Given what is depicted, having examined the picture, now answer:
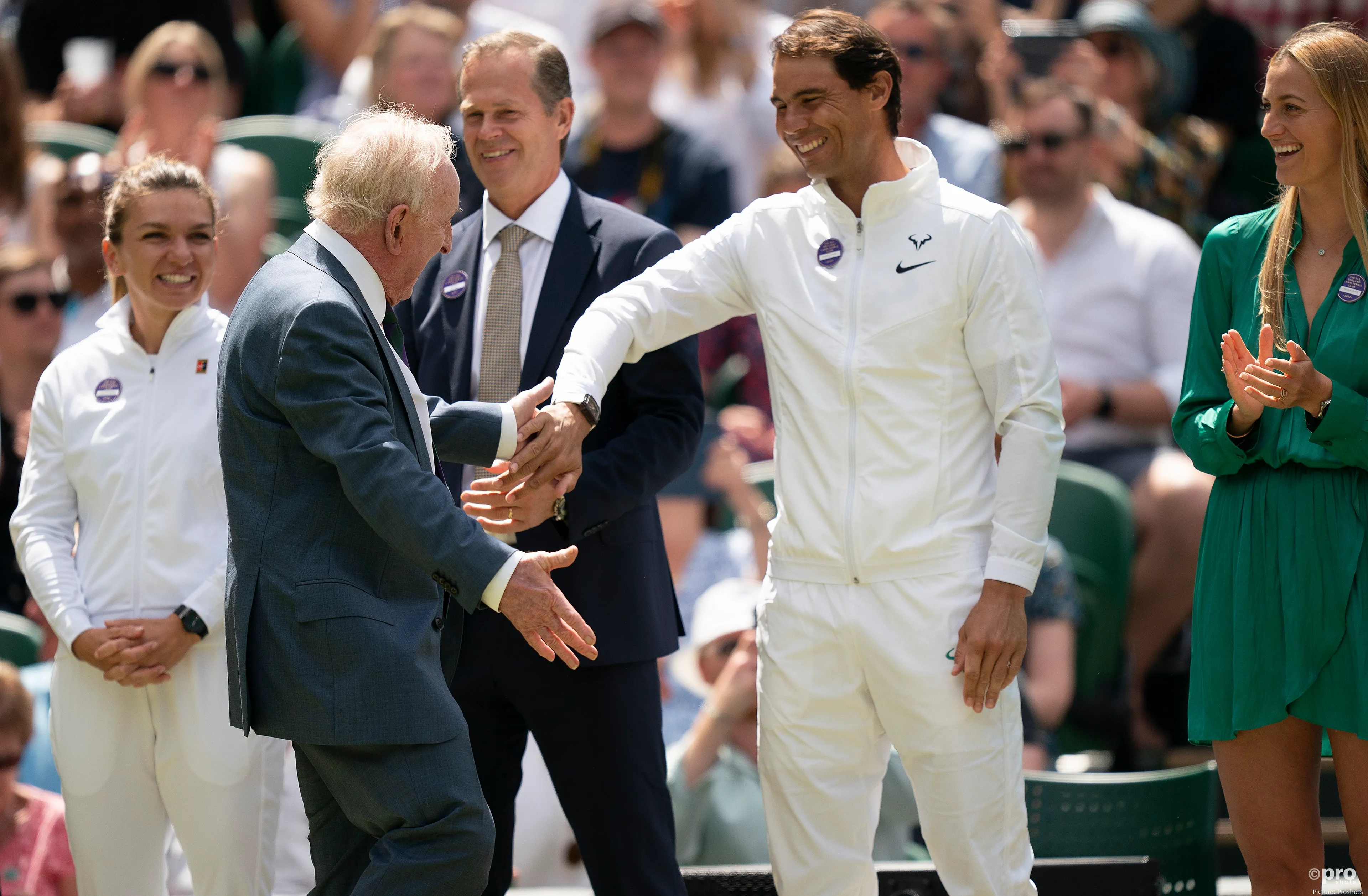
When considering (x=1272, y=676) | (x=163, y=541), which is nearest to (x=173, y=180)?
(x=163, y=541)

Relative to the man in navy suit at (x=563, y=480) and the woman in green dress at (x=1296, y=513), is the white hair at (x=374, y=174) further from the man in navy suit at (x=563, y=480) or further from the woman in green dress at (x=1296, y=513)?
the woman in green dress at (x=1296, y=513)

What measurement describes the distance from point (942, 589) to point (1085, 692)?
251cm

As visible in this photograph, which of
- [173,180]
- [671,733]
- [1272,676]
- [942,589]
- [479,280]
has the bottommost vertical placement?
[671,733]

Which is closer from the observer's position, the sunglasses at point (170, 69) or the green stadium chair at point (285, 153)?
the sunglasses at point (170, 69)

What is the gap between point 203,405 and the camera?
146 inches

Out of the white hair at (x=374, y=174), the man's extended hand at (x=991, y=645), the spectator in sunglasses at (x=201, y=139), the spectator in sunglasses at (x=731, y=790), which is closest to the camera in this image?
the white hair at (x=374, y=174)

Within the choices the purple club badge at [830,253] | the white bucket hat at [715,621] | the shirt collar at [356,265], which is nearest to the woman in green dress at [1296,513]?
the purple club badge at [830,253]

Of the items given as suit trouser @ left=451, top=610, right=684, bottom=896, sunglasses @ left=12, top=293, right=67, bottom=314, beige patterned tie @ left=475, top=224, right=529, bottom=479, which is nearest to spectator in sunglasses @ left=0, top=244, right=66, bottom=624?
sunglasses @ left=12, top=293, right=67, bottom=314

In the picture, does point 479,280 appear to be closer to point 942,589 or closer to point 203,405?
point 203,405

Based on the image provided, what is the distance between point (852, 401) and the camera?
3.36m

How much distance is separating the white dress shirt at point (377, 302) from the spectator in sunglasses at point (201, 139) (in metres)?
3.56

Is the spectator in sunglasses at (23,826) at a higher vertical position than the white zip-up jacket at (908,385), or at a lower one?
lower

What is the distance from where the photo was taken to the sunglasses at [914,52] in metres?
7.03

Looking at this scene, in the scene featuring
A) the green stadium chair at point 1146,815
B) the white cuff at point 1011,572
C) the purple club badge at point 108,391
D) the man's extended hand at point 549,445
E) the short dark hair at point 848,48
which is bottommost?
the green stadium chair at point 1146,815
